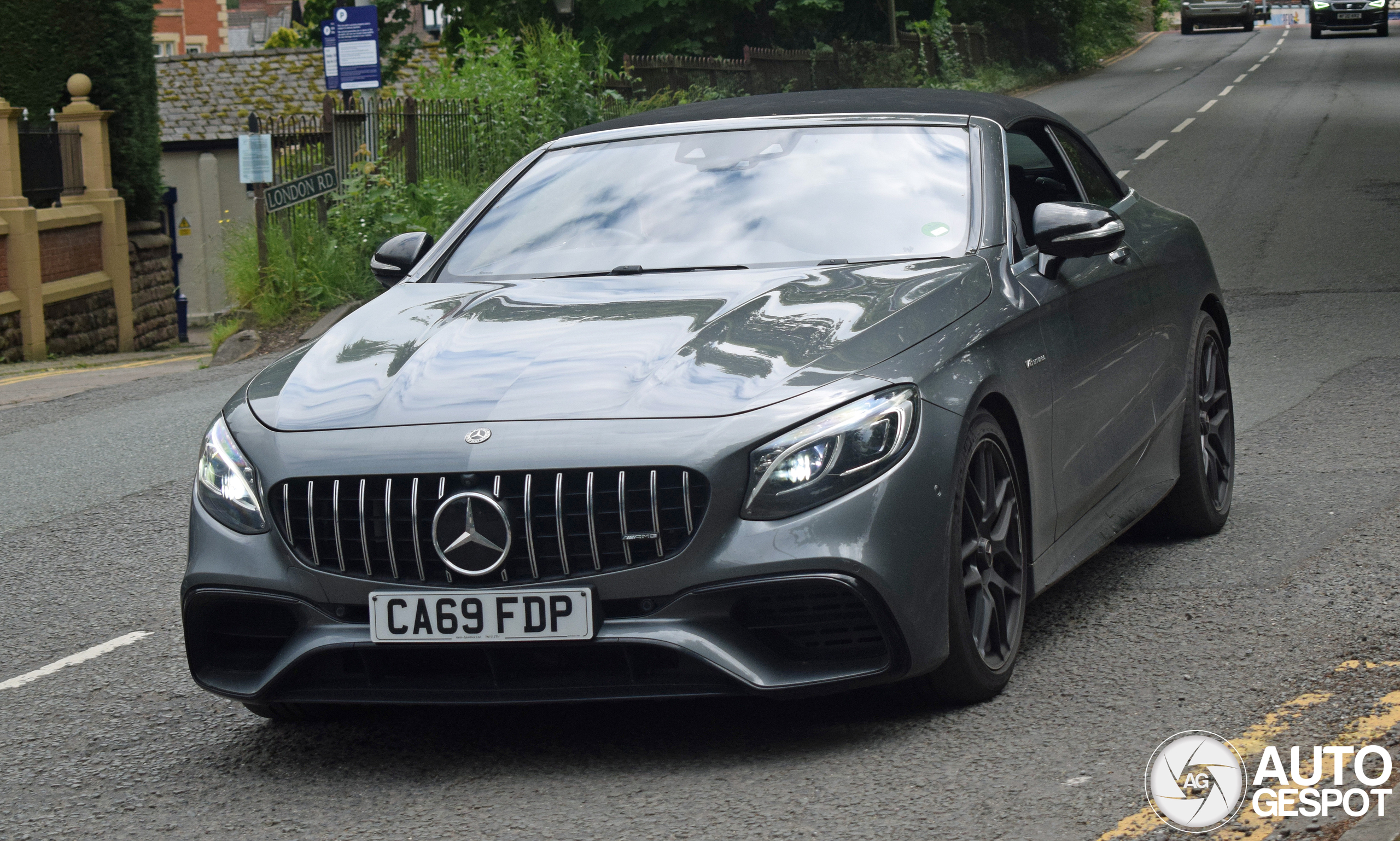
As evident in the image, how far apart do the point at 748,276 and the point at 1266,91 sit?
33.6 m

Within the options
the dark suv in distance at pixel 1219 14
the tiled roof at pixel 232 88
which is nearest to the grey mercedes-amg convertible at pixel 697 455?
the tiled roof at pixel 232 88

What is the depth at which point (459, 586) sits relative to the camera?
374cm

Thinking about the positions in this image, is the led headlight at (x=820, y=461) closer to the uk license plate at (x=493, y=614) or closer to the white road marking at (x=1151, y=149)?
the uk license plate at (x=493, y=614)

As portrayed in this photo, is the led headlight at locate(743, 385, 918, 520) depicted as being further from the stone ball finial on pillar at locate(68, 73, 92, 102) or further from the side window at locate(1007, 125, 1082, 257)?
the stone ball finial on pillar at locate(68, 73, 92, 102)

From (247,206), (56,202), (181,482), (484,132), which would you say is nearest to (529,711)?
(181,482)

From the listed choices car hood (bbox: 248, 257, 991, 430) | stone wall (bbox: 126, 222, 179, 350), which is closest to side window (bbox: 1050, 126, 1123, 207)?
car hood (bbox: 248, 257, 991, 430)

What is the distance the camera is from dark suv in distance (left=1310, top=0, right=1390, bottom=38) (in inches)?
2101

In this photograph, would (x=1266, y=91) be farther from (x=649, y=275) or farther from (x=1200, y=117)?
(x=649, y=275)

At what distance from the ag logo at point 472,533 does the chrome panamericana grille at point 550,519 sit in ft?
0.07

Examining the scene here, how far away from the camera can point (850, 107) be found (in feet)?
17.8

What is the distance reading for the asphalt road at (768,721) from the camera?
361 cm

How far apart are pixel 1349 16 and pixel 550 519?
5632 centimetres

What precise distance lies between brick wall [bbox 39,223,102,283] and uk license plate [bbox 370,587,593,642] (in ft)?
67.0

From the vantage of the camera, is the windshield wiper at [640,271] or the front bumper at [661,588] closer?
the front bumper at [661,588]
